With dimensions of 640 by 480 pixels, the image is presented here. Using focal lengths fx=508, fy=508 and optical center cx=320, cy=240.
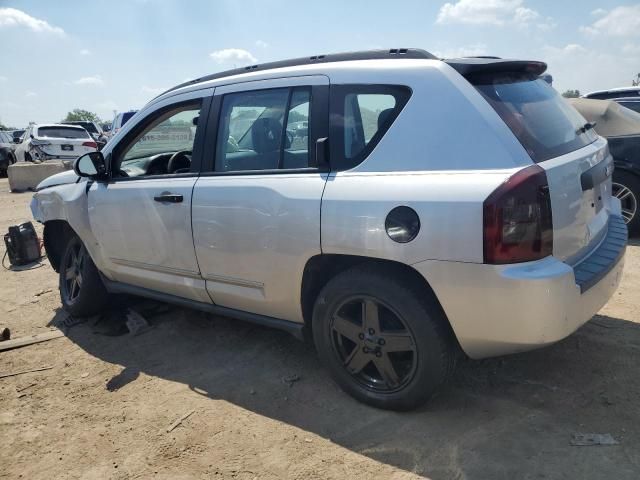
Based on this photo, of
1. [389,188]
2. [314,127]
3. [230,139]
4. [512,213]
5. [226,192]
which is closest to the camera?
[512,213]

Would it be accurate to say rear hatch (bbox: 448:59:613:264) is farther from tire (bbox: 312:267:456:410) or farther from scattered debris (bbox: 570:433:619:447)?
scattered debris (bbox: 570:433:619:447)

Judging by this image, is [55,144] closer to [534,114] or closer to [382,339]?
[382,339]

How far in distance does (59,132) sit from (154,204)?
14157 mm

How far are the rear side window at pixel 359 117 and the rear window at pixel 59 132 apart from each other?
1515cm

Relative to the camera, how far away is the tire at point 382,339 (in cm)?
250

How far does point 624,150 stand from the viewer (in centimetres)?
567

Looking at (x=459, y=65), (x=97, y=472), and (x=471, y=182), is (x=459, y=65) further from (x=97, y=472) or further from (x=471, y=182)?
(x=97, y=472)

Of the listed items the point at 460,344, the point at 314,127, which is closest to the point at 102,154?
the point at 314,127

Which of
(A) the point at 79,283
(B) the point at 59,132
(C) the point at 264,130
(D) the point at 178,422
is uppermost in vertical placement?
(B) the point at 59,132

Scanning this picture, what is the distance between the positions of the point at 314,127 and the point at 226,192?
26.6 inches

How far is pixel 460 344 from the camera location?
97.7 inches

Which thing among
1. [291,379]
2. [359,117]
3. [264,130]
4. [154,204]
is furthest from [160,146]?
[291,379]

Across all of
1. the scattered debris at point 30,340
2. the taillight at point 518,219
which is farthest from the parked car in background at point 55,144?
the taillight at point 518,219

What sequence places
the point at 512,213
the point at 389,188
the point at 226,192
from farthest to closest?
the point at 226,192, the point at 389,188, the point at 512,213
